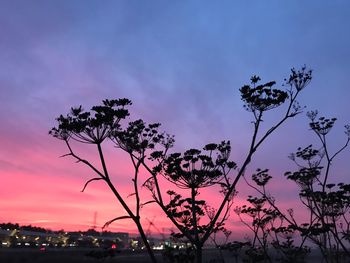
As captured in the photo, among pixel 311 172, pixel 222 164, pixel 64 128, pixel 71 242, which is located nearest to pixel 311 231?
pixel 311 172

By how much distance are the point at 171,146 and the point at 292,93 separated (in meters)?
5.20

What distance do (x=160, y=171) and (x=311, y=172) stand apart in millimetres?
10332

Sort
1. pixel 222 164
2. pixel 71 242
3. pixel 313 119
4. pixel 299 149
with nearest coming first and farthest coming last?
pixel 222 164 < pixel 313 119 < pixel 299 149 < pixel 71 242

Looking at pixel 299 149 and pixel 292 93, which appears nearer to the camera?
pixel 292 93

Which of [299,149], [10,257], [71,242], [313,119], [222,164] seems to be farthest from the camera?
[71,242]

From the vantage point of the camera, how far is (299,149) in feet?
81.2

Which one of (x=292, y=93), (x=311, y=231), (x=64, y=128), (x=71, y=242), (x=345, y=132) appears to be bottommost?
(x=311, y=231)

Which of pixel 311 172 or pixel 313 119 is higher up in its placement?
pixel 313 119

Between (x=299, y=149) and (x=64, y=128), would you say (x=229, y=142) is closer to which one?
(x=64, y=128)

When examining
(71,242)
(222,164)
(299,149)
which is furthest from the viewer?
(71,242)

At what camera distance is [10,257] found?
82.4 meters

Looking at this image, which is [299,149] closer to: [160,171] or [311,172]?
[311,172]

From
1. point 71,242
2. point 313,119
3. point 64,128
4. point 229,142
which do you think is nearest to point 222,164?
point 229,142

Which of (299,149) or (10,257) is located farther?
(10,257)
